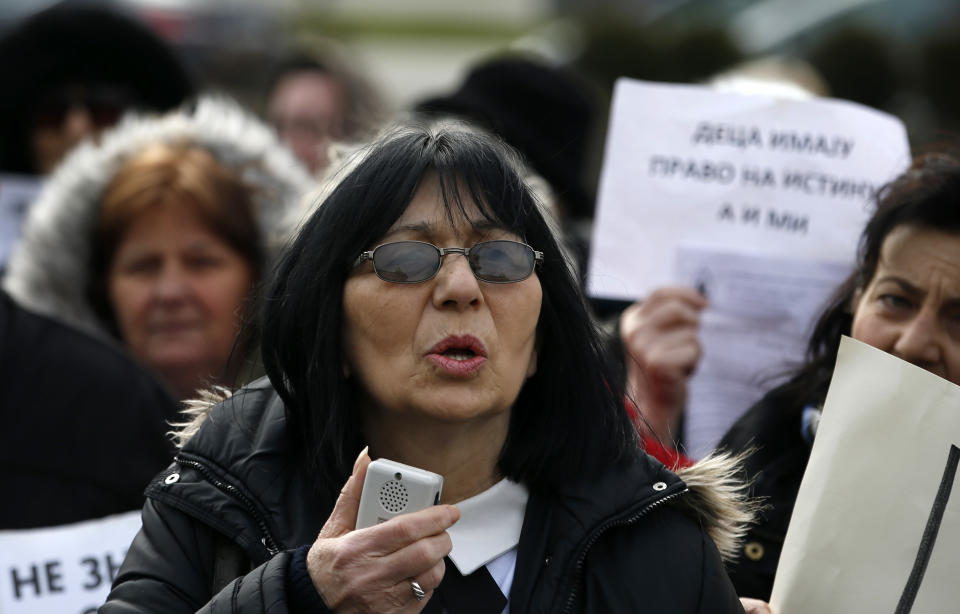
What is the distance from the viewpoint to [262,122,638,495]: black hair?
7.62 ft

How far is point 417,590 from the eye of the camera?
6.64 ft

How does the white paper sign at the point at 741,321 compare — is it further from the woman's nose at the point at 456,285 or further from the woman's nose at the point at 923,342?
the woman's nose at the point at 456,285

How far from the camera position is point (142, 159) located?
443 cm

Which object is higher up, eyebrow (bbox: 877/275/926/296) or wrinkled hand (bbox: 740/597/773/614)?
eyebrow (bbox: 877/275/926/296)

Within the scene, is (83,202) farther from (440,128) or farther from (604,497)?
(604,497)

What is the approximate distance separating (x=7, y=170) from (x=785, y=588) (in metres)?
3.98

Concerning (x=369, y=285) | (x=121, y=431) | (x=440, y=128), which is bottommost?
(x=121, y=431)

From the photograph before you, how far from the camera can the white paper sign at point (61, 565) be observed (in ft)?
9.70

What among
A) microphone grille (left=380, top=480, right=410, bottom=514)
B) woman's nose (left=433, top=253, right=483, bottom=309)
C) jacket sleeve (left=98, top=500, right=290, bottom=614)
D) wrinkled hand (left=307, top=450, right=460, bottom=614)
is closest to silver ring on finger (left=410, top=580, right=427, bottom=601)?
wrinkled hand (left=307, top=450, right=460, bottom=614)

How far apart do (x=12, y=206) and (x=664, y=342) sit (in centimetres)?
276

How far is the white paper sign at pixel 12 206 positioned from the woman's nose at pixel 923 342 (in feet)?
11.4

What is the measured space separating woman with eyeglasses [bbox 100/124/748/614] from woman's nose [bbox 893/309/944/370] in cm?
47

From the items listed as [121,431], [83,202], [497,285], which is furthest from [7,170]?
[497,285]

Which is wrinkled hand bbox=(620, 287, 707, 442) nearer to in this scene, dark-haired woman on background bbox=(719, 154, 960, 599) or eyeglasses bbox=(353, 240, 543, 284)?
dark-haired woman on background bbox=(719, 154, 960, 599)
